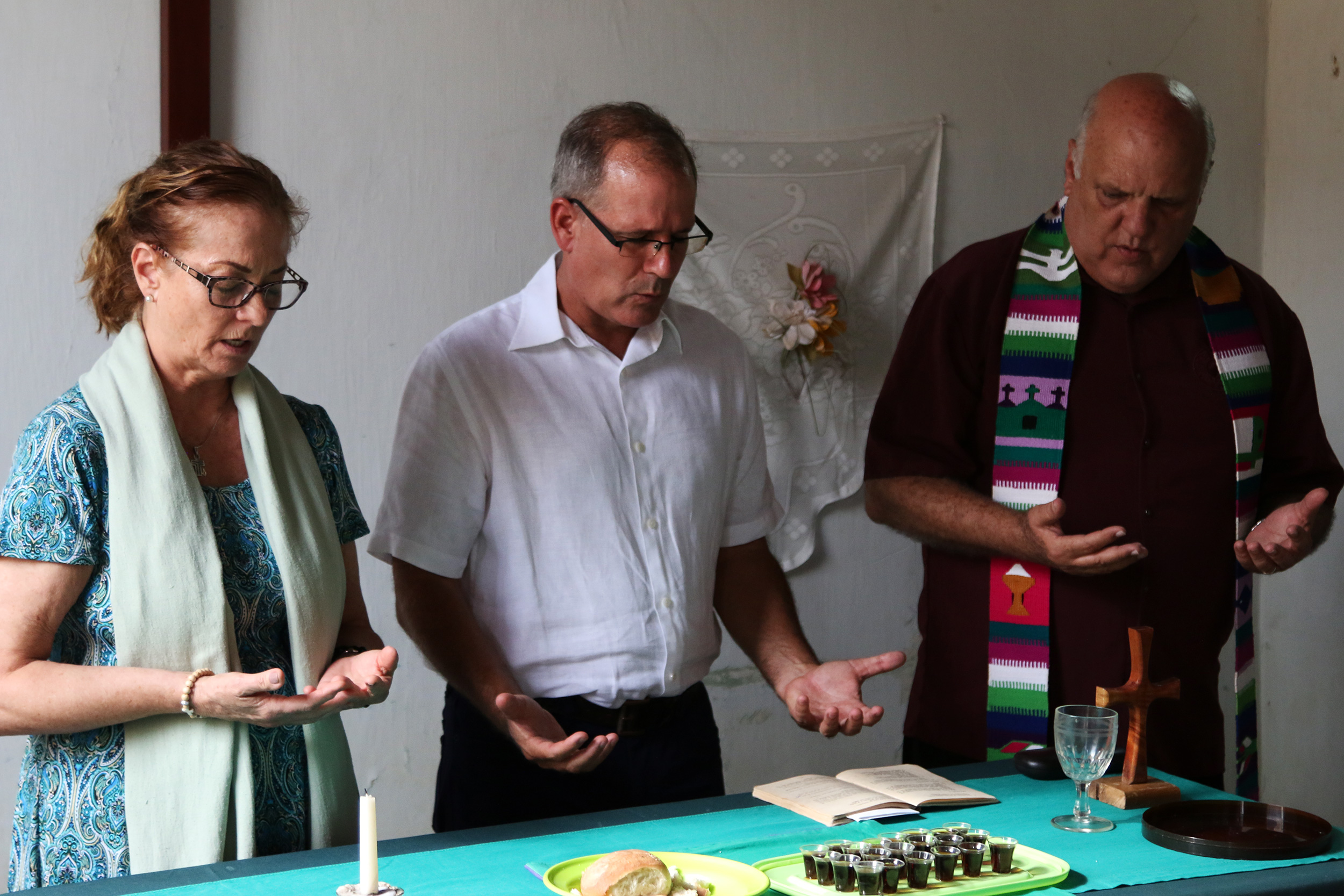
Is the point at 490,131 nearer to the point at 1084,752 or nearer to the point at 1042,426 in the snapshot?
the point at 1042,426

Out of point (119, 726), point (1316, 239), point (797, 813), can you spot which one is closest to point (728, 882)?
point (797, 813)

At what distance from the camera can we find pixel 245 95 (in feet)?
10.8

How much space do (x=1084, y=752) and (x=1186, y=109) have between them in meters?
1.43

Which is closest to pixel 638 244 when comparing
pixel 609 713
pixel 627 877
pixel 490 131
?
pixel 609 713

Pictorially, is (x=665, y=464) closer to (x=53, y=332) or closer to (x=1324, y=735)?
(x=53, y=332)

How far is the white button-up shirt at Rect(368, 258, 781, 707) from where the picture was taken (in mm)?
2357

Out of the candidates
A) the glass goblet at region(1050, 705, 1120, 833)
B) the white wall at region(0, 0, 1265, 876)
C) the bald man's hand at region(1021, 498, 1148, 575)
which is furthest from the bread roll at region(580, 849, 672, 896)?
the white wall at region(0, 0, 1265, 876)

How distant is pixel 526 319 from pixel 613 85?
4.78 ft

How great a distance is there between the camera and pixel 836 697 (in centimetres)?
223

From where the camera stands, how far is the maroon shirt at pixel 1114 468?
105 inches

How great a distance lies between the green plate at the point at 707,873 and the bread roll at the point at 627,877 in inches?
1.4

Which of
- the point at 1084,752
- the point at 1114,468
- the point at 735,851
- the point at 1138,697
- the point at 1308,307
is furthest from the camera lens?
the point at 1308,307

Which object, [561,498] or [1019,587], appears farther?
[1019,587]

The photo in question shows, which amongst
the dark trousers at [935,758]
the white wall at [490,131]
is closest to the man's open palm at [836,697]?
the dark trousers at [935,758]
